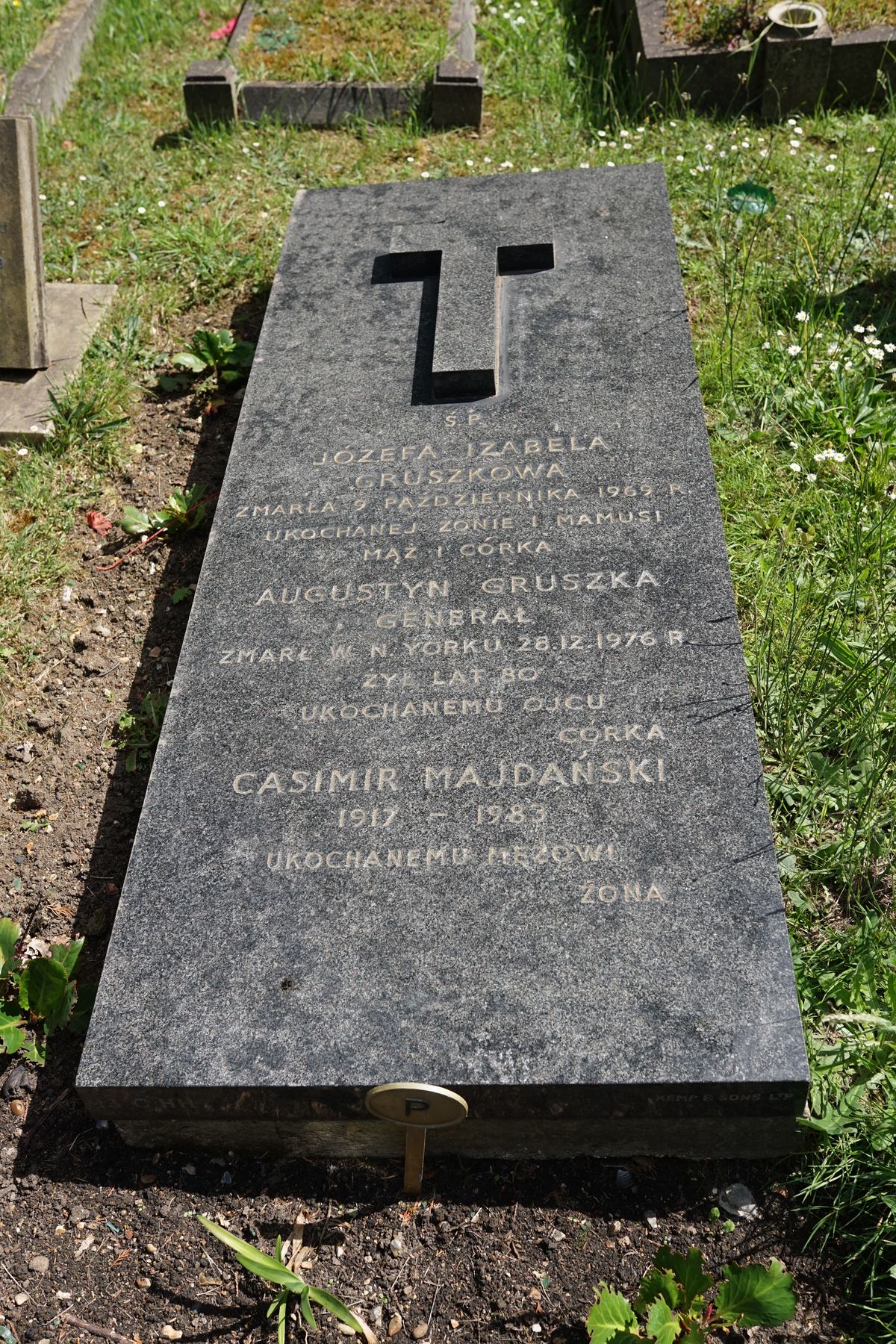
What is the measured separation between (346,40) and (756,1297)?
5.28m

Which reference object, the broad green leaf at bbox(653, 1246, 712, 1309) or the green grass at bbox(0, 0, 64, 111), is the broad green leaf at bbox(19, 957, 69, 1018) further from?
the green grass at bbox(0, 0, 64, 111)

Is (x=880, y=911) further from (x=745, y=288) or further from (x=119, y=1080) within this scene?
(x=745, y=288)

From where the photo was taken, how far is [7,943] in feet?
7.81

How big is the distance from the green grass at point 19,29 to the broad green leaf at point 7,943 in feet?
13.6

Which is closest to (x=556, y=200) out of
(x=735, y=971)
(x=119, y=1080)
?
(x=735, y=971)

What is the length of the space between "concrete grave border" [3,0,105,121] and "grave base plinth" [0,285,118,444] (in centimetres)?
131

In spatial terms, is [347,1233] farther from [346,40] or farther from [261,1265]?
[346,40]

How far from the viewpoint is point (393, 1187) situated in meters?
2.13

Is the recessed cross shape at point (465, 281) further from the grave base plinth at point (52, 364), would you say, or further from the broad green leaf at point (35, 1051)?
the broad green leaf at point (35, 1051)

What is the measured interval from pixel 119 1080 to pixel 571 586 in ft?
4.74

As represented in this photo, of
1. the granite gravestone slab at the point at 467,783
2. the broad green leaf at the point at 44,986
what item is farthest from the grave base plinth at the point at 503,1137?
the broad green leaf at the point at 44,986

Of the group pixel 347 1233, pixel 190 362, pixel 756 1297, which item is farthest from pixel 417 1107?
pixel 190 362

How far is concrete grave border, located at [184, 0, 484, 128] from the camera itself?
482 cm

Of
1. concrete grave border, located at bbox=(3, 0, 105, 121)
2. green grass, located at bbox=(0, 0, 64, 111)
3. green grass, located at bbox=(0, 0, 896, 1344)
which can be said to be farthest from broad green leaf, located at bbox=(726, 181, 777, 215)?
green grass, located at bbox=(0, 0, 64, 111)
